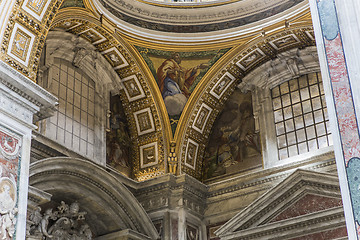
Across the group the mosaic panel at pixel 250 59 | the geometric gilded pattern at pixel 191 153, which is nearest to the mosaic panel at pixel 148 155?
the geometric gilded pattern at pixel 191 153

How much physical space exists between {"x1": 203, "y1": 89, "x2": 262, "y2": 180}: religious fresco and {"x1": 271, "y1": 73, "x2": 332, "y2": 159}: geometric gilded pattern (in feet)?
2.17

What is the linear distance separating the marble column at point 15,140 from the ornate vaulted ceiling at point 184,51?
4291 mm

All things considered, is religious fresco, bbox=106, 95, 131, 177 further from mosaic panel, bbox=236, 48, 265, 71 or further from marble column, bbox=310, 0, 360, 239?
marble column, bbox=310, 0, 360, 239

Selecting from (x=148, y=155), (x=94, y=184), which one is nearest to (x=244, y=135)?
(x=148, y=155)

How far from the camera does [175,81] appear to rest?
15578 mm

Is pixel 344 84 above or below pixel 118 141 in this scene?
below

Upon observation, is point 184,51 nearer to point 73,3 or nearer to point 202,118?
point 202,118

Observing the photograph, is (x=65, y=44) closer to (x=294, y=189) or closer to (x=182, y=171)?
(x=182, y=171)

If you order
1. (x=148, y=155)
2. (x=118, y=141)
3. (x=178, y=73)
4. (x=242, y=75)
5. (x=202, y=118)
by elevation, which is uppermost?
(x=242, y=75)

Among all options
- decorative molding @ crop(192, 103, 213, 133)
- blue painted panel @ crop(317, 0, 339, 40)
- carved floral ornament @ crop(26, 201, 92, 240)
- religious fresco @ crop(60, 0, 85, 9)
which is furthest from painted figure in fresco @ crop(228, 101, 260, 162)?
blue painted panel @ crop(317, 0, 339, 40)

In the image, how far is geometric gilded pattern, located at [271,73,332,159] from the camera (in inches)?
577

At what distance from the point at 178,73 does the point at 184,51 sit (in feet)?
1.85

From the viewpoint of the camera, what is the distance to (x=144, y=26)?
15117 millimetres

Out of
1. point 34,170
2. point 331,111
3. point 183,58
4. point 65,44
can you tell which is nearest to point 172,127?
point 183,58
